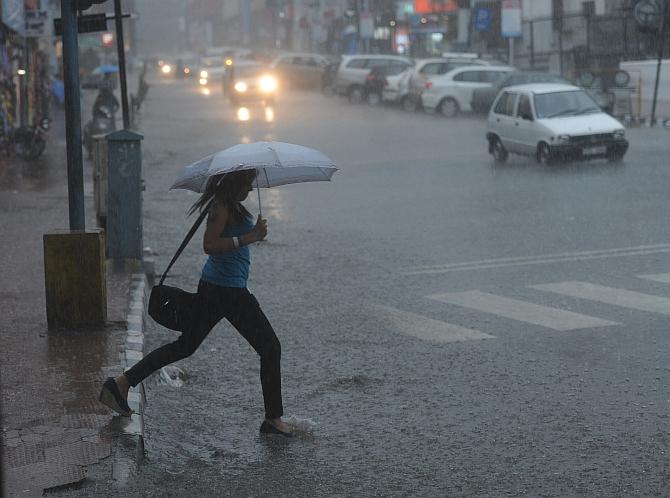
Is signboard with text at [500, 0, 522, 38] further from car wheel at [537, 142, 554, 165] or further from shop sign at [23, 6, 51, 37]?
car wheel at [537, 142, 554, 165]

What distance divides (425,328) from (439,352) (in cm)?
88

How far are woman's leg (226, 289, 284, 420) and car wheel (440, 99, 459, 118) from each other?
119 feet

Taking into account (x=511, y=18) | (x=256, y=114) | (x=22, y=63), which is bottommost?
(x=256, y=114)

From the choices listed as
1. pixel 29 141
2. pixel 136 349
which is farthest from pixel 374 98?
pixel 136 349

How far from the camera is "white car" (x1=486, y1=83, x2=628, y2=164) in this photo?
23734 mm

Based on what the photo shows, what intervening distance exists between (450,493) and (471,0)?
206 ft

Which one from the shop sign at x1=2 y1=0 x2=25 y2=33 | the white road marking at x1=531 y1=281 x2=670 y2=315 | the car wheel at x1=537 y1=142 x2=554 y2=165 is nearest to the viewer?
the white road marking at x1=531 y1=281 x2=670 y2=315

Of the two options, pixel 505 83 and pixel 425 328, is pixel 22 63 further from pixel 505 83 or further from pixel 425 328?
pixel 425 328

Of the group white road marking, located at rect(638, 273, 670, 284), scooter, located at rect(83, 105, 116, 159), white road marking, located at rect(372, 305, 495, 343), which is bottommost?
white road marking, located at rect(372, 305, 495, 343)

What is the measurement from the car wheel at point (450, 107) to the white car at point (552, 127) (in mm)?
16924

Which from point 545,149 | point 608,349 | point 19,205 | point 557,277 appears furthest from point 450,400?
point 545,149

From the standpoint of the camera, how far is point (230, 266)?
22.8ft

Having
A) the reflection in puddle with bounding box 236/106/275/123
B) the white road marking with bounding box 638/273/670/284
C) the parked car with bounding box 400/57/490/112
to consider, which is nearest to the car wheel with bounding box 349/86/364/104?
the reflection in puddle with bounding box 236/106/275/123

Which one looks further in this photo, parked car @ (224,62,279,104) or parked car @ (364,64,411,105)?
parked car @ (224,62,279,104)
